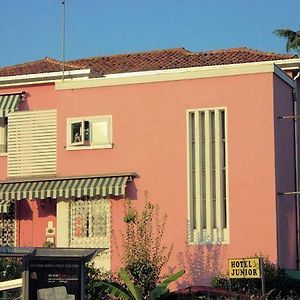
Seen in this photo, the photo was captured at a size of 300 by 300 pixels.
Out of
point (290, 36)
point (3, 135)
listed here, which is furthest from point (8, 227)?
point (290, 36)

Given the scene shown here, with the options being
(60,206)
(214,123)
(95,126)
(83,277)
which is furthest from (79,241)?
(83,277)

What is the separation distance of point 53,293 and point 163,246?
10697 mm

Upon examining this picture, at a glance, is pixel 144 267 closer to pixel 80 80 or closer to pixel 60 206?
pixel 60 206

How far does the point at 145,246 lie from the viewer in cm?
2705

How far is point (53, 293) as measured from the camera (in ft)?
58.1

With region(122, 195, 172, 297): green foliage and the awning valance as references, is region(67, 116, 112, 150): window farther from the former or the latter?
region(122, 195, 172, 297): green foliage

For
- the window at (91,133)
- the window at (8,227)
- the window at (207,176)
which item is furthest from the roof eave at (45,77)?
the window at (207,176)

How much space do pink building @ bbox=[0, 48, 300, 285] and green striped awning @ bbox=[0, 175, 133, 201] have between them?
38 millimetres

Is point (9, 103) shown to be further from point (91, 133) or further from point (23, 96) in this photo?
point (91, 133)

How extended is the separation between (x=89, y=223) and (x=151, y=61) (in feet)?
30.1


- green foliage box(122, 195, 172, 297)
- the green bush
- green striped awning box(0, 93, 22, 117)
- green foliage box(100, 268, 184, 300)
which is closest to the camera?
green foliage box(100, 268, 184, 300)

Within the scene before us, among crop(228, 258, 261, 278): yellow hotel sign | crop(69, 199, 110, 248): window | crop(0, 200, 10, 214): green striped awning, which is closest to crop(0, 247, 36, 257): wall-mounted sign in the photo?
crop(228, 258, 261, 278): yellow hotel sign

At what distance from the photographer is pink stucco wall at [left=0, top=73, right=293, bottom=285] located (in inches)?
1088

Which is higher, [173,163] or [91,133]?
[91,133]
